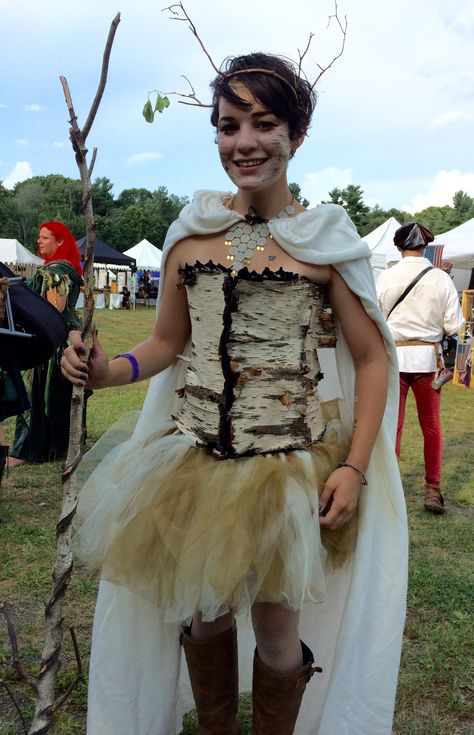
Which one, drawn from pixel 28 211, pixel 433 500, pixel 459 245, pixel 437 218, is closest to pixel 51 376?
pixel 433 500

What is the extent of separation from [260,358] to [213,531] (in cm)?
49

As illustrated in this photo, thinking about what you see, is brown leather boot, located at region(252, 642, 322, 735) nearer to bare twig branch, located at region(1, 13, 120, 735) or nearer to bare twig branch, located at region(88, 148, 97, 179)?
bare twig branch, located at region(1, 13, 120, 735)

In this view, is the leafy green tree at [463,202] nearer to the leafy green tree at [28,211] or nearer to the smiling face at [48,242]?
the leafy green tree at [28,211]

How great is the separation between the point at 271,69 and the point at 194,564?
4.30 ft

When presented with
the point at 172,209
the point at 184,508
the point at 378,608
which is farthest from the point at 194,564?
the point at 172,209

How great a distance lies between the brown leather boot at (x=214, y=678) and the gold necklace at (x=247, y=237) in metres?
1.07

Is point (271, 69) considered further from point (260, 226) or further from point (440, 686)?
point (440, 686)

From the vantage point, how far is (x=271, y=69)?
67.4 inches

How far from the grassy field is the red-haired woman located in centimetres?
21

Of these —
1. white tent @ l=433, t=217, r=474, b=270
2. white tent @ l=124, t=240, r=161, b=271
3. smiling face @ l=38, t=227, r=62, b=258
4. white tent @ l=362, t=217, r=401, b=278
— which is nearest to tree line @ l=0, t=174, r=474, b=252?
white tent @ l=124, t=240, r=161, b=271

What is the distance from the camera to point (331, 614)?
2055 mm

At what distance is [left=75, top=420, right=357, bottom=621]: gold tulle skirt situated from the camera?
157cm

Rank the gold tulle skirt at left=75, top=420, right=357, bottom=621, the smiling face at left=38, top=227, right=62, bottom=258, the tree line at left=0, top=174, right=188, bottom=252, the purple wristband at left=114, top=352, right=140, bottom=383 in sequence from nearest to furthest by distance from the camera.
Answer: the gold tulle skirt at left=75, top=420, right=357, bottom=621
the purple wristband at left=114, top=352, right=140, bottom=383
the smiling face at left=38, top=227, right=62, bottom=258
the tree line at left=0, top=174, right=188, bottom=252

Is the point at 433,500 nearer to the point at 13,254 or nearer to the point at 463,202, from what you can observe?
the point at 13,254
